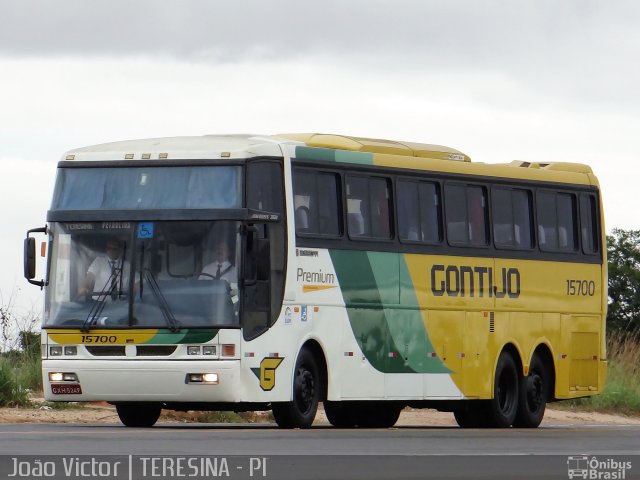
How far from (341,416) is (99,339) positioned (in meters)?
5.83

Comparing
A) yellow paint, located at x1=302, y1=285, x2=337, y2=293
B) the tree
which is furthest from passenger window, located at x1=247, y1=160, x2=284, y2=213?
the tree

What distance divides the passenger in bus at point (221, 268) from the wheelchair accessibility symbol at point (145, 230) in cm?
83

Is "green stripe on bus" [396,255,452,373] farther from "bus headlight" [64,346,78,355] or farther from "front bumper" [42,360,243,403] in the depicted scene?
"bus headlight" [64,346,78,355]

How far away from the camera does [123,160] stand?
24.6 m

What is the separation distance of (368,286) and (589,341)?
6264 millimetres

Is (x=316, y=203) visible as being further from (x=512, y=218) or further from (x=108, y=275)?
(x=512, y=218)

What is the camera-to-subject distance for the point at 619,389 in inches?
1529

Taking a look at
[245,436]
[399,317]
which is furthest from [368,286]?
[245,436]

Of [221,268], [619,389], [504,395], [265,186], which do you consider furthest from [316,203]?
[619,389]

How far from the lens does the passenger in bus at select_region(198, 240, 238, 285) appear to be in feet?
77.9

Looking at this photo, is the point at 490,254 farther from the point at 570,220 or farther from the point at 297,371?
the point at 297,371

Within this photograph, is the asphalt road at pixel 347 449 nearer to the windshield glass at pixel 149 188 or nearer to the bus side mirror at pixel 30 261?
the bus side mirror at pixel 30 261

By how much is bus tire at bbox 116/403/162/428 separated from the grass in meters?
14.0

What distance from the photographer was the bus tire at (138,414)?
25.2 meters
